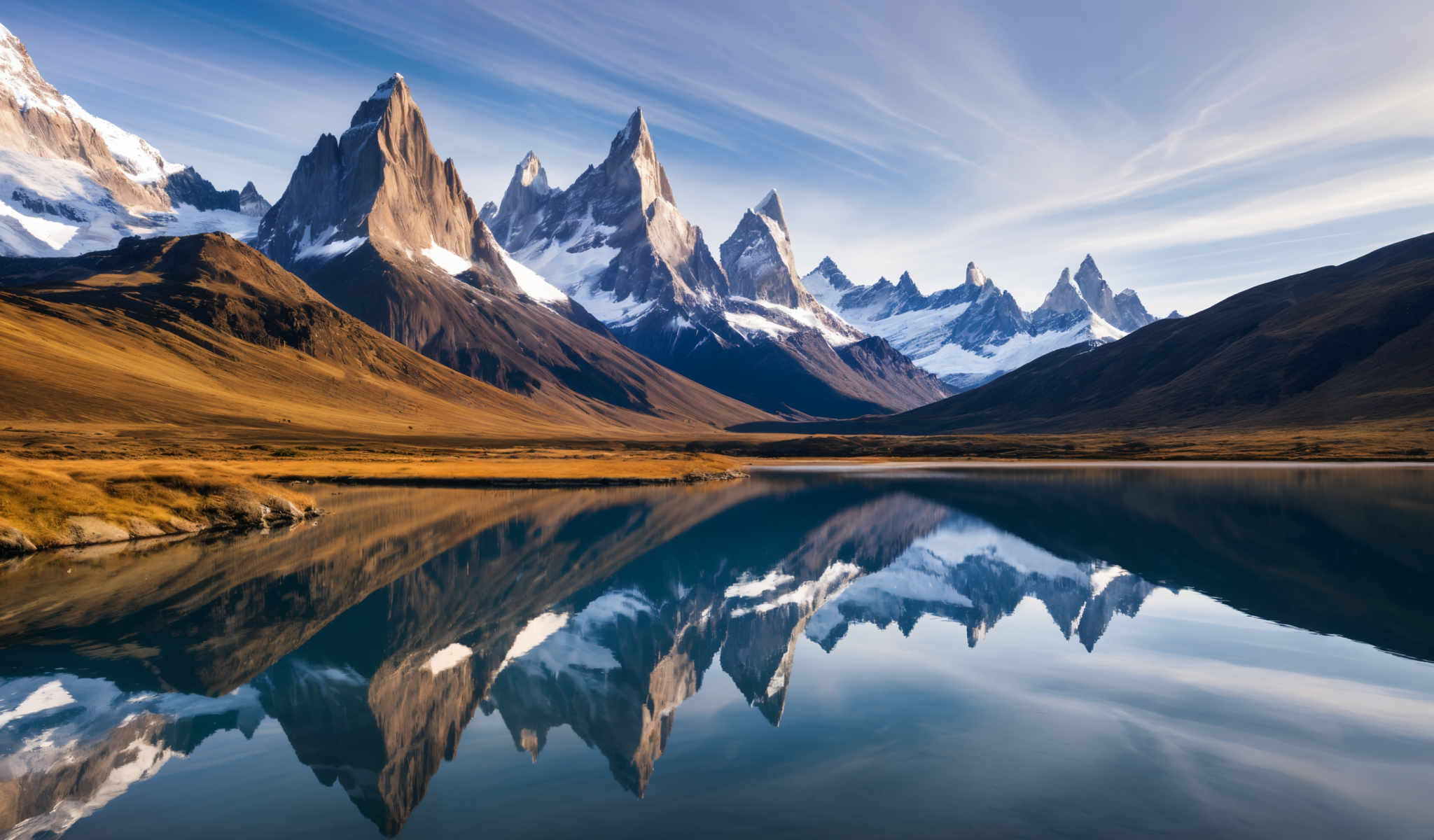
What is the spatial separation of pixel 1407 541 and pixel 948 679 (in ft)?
137

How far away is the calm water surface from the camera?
15.7m

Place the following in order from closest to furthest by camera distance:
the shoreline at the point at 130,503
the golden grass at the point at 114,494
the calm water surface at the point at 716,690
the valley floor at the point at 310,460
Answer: the calm water surface at the point at 716,690
the shoreline at the point at 130,503
the golden grass at the point at 114,494
the valley floor at the point at 310,460

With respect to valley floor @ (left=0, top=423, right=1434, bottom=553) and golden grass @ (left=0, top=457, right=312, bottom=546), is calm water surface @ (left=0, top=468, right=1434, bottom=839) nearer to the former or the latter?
golden grass @ (left=0, top=457, right=312, bottom=546)

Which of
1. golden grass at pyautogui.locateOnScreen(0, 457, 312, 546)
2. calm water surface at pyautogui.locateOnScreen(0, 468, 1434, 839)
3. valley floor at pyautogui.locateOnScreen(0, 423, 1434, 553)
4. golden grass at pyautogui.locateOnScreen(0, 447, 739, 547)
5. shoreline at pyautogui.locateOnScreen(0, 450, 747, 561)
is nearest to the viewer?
calm water surface at pyautogui.locateOnScreen(0, 468, 1434, 839)

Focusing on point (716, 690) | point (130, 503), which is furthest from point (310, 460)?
point (716, 690)

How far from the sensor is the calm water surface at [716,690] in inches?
617

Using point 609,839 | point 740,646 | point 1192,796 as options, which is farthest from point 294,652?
point 1192,796

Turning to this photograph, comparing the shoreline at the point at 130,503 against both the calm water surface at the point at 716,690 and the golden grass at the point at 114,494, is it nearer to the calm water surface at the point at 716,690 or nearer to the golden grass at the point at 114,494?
the golden grass at the point at 114,494

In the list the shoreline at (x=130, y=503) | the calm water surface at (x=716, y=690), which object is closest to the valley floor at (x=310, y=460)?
the shoreline at (x=130, y=503)

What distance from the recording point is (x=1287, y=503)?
2805 inches

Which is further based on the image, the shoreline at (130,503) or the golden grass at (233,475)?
the golden grass at (233,475)

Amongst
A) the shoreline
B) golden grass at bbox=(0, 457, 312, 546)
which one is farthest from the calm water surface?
golden grass at bbox=(0, 457, 312, 546)

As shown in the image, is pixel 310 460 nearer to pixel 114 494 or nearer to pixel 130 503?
pixel 114 494

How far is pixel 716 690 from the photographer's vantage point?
971 inches
